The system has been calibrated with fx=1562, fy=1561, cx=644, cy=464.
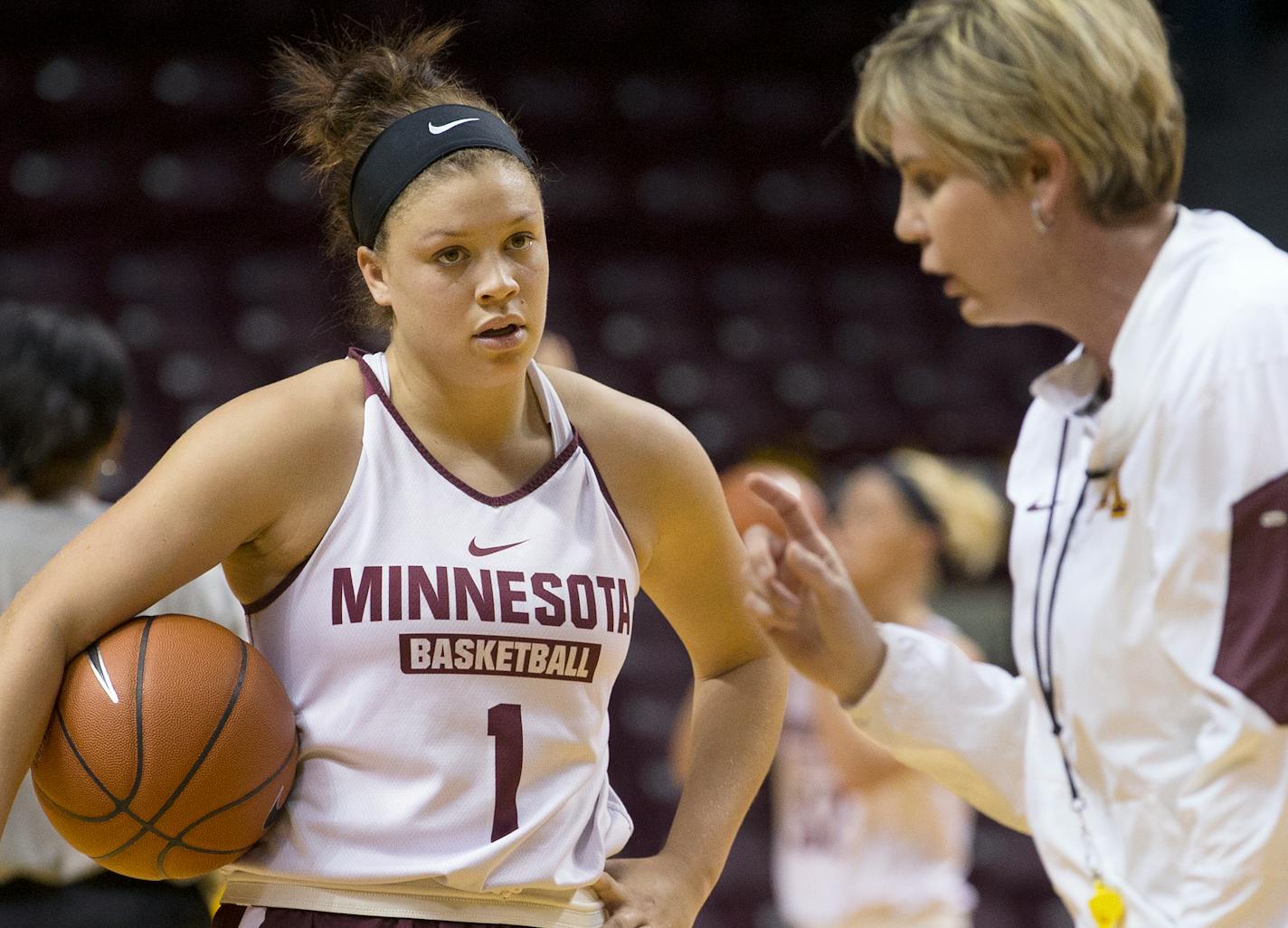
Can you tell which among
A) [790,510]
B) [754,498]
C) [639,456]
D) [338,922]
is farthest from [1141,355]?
[754,498]

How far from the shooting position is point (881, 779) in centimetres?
475

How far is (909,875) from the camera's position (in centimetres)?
468

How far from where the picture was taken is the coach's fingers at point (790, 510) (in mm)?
2266

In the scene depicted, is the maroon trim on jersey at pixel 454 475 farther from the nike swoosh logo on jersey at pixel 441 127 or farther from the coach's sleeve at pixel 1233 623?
the coach's sleeve at pixel 1233 623

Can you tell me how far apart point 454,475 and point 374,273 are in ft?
1.13

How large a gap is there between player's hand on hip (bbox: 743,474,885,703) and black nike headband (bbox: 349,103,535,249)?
2.30 ft

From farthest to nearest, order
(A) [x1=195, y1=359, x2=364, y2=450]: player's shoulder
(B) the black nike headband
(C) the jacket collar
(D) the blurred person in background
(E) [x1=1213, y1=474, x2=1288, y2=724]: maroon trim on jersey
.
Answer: (D) the blurred person in background < (B) the black nike headband < (A) [x1=195, y1=359, x2=364, y2=450]: player's shoulder < (C) the jacket collar < (E) [x1=1213, y1=474, x2=1288, y2=724]: maroon trim on jersey

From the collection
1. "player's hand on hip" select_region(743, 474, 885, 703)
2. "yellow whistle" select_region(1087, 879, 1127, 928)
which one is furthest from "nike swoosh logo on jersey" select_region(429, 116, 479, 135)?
"yellow whistle" select_region(1087, 879, 1127, 928)

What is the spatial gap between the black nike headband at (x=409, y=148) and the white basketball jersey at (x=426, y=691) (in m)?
0.28

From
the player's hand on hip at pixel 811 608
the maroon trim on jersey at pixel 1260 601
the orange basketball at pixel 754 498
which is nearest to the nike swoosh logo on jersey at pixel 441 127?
the player's hand on hip at pixel 811 608

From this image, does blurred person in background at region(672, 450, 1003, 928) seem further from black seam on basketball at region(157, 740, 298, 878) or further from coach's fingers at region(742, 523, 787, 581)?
black seam on basketball at region(157, 740, 298, 878)

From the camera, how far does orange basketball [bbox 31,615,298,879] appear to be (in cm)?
210

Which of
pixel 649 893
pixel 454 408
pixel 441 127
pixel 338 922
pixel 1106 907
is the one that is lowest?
pixel 649 893

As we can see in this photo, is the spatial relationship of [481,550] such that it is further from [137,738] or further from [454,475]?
[137,738]
